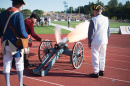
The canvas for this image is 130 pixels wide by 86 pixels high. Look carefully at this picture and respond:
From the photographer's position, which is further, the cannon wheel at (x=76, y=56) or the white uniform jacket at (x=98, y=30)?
the cannon wheel at (x=76, y=56)

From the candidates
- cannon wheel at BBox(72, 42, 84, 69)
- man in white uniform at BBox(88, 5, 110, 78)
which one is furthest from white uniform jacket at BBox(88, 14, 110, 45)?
cannon wheel at BBox(72, 42, 84, 69)

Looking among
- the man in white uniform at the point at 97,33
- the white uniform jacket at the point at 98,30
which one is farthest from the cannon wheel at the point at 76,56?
the white uniform jacket at the point at 98,30

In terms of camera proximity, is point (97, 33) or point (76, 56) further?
point (76, 56)

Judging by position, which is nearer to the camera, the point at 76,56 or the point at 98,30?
the point at 98,30

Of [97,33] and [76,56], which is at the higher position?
[97,33]

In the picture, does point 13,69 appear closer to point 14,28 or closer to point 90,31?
point 14,28

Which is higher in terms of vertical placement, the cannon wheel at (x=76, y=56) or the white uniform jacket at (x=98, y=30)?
the white uniform jacket at (x=98, y=30)

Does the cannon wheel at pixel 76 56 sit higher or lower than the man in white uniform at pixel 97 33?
lower

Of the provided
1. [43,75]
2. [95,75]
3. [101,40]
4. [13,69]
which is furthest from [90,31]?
[13,69]

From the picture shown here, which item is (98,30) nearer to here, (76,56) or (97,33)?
(97,33)

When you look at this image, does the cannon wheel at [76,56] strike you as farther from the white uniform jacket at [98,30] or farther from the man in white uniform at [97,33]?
the white uniform jacket at [98,30]

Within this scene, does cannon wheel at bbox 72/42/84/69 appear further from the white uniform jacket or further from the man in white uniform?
the white uniform jacket

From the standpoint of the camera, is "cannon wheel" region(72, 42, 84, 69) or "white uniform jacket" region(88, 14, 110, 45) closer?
"white uniform jacket" region(88, 14, 110, 45)

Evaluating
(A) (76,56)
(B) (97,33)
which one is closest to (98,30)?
(B) (97,33)
